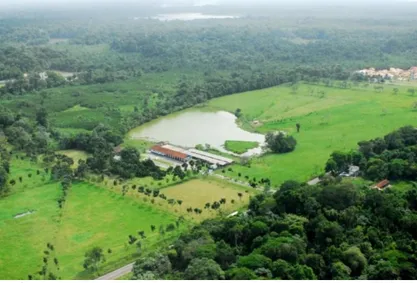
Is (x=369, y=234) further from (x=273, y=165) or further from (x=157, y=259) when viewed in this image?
(x=273, y=165)

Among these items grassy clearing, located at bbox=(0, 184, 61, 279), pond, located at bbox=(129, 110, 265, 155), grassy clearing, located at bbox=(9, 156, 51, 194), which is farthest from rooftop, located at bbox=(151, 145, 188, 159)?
grassy clearing, located at bbox=(0, 184, 61, 279)

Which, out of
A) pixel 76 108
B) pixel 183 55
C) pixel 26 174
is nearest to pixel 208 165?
pixel 26 174

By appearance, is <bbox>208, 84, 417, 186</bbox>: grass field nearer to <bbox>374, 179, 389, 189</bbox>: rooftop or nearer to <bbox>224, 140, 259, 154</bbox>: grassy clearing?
<bbox>224, 140, 259, 154</bbox>: grassy clearing

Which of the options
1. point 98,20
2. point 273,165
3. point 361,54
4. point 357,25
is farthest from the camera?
point 98,20

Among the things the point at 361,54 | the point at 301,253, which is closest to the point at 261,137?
the point at 301,253

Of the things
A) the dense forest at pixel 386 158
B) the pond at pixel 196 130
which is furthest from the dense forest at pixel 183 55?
the dense forest at pixel 386 158

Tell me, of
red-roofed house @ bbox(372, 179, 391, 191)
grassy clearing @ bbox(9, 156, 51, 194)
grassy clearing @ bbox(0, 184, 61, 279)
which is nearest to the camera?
grassy clearing @ bbox(0, 184, 61, 279)

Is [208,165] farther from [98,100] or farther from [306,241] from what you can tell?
[98,100]
